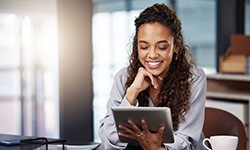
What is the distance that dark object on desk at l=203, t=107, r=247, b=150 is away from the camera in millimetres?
1772

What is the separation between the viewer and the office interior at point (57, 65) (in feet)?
8.75

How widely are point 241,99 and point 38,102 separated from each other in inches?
60.9

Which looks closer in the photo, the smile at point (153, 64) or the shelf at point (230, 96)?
the smile at point (153, 64)

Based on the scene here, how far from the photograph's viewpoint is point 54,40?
2.76 metres

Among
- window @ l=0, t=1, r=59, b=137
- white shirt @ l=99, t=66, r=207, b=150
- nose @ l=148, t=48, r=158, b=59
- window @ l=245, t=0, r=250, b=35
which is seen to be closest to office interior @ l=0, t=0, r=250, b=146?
window @ l=0, t=1, r=59, b=137

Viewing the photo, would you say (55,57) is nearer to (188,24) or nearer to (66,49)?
(66,49)

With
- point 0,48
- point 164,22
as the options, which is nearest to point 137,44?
point 164,22

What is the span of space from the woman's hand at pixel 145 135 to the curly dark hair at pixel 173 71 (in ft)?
0.60

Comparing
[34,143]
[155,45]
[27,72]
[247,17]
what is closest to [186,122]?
[155,45]

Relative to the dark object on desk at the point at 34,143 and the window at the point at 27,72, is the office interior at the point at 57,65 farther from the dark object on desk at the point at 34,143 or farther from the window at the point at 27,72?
the dark object on desk at the point at 34,143

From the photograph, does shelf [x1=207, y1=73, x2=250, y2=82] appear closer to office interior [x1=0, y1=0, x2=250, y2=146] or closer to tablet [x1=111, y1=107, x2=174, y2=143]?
office interior [x1=0, y1=0, x2=250, y2=146]

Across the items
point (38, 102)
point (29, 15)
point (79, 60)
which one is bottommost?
point (38, 102)

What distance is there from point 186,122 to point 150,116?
28 cm

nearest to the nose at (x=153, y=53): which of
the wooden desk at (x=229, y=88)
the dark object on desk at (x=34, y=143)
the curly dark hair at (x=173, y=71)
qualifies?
the curly dark hair at (x=173, y=71)
